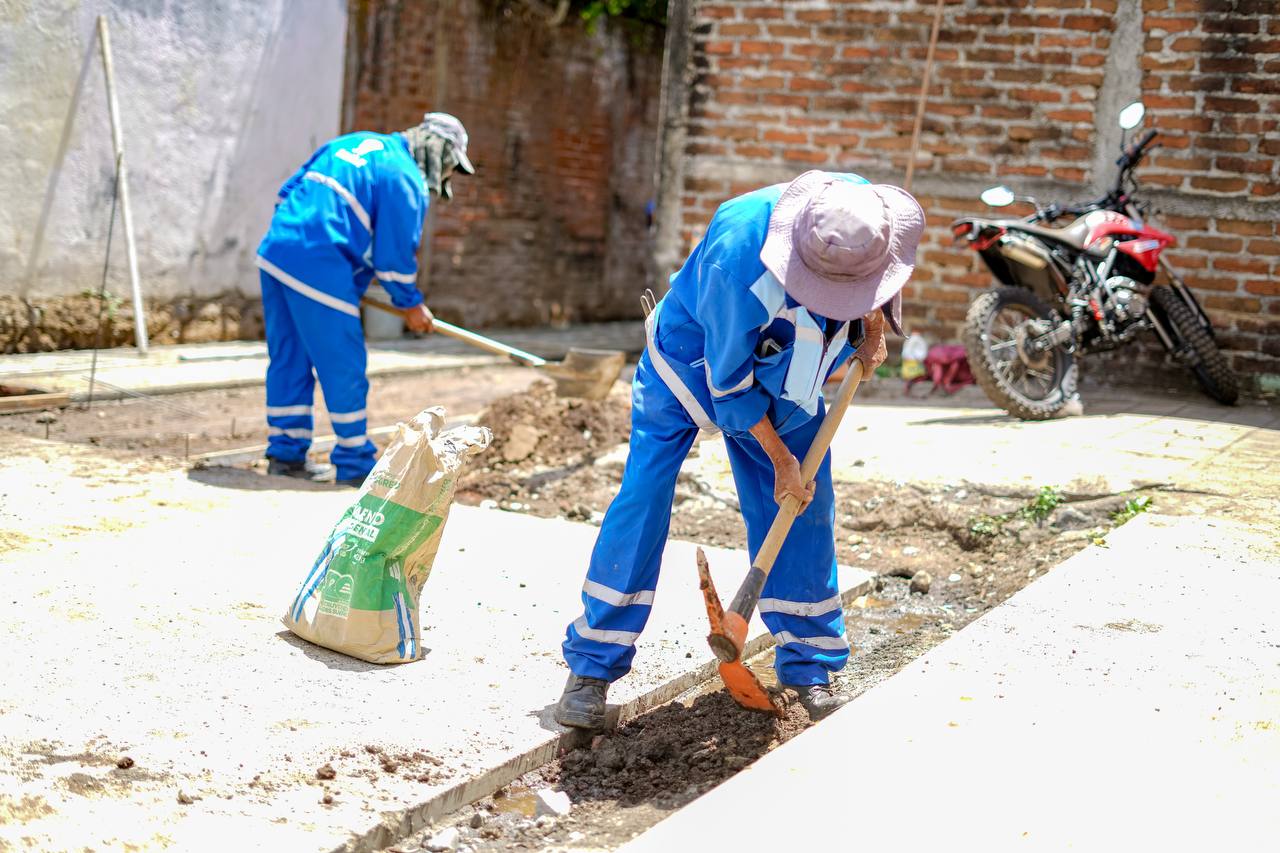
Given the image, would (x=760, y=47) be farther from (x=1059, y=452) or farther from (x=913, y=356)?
(x=1059, y=452)

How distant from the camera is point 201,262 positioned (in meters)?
10.6

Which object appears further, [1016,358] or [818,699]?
[1016,358]

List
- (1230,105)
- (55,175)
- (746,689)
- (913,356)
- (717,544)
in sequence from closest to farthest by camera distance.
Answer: (746,689) → (717,544) → (1230,105) → (913,356) → (55,175)

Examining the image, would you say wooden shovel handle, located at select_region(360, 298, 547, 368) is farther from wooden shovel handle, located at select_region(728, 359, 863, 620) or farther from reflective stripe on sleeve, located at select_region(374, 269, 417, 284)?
wooden shovel handle, located at select_region(728, 359, 863, 620)

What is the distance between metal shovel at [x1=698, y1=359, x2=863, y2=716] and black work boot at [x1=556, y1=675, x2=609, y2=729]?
0.34 metres

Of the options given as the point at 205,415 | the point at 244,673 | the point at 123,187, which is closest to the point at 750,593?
the point at 244,673

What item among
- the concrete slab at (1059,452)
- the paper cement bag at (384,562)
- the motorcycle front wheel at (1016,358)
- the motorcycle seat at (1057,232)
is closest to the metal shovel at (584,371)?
the concrete slab at (1059,452)

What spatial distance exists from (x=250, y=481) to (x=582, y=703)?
2.89 meters

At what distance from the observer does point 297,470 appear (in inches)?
254

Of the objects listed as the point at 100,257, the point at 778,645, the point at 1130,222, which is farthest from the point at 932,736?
the point at 100,257

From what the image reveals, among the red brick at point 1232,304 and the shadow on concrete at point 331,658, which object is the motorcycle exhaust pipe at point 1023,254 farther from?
the shadow on concrete at point 331,658

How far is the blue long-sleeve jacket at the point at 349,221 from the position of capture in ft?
19.7

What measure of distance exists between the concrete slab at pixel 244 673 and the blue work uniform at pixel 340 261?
69 centimetres

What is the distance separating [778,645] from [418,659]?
1.07 m
